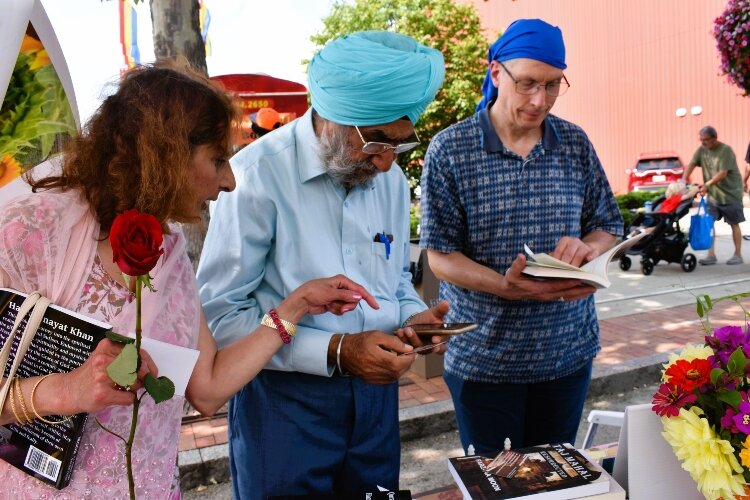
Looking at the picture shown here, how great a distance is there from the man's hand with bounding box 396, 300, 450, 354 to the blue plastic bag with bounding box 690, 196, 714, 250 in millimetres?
7148

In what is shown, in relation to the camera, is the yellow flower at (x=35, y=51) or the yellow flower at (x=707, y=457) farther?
the yellow flower at (x=707, y=457)

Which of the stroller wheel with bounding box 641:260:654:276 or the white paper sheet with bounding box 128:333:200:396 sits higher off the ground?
the white paper sheet with bounding box 128:333:200:396

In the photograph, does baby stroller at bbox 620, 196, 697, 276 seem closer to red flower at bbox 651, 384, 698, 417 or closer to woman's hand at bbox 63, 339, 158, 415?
red flower at bbox 651, 384, 698, 417

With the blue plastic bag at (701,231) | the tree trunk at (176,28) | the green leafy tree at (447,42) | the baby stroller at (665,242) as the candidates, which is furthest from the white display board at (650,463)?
the green leafy tree at (447,42)

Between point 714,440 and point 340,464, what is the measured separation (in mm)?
874

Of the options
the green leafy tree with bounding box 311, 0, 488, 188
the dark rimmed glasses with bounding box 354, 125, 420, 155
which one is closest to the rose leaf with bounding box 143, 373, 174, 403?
the dark rimmed glasses with bounding box 354, 125, 420, 155

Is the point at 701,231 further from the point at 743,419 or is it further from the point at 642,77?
the point at 642,77

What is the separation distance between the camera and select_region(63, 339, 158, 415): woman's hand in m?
0.96

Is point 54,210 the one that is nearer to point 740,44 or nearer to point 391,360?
point 391,360

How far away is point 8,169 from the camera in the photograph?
1117mm

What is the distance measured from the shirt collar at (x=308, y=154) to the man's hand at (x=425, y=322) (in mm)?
449

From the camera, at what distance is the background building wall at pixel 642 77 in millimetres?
17047

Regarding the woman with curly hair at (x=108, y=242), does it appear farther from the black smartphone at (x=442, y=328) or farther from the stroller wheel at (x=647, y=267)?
the stroller wheel at (x=647, y=267)

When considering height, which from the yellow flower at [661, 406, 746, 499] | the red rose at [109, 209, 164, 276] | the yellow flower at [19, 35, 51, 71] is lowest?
the yellow flower at [661, 406, 746, 499]
